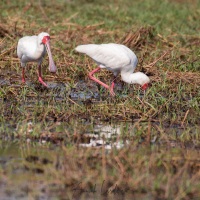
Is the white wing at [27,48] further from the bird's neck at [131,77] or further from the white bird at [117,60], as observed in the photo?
the bird's neck at [131,77]

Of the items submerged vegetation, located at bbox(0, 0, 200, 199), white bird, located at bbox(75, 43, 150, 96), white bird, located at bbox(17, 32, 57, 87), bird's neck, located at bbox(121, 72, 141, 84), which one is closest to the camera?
submerged vegetation, located at bbox(0, 0, 200, 199)

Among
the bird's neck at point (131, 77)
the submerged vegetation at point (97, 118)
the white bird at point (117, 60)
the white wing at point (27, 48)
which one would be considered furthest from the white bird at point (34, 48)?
the bird's neck at point (131, 77)

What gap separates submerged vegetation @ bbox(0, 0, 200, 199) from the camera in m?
5.81

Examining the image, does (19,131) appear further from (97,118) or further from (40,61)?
(40,61)

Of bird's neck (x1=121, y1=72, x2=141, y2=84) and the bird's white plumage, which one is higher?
the bird's white plumage

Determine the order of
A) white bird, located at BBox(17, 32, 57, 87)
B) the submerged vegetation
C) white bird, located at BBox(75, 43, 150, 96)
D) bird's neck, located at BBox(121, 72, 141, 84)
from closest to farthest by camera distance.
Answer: the submerged vegetation, bird's neck, located at BBox(121, 72, 141, 84), white bird, located at BBox(75, 43, 150, 96), white bird, located at BBox(17, 32, 57, 87)

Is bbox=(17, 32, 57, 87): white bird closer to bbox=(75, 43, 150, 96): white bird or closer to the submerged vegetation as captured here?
the submerged vegetation

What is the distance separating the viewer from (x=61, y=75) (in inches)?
422

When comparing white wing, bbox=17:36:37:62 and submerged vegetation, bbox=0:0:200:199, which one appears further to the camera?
white wing, bbox=17:36:37:62

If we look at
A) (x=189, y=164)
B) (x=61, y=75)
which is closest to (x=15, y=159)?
(x=189, y=164)

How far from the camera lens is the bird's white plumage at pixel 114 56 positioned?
10.0 metres

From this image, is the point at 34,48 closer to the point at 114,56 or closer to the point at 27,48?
the point at 27,48

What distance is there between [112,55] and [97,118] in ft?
6.51

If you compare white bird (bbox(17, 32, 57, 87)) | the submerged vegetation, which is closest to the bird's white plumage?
the submerged vegetation
